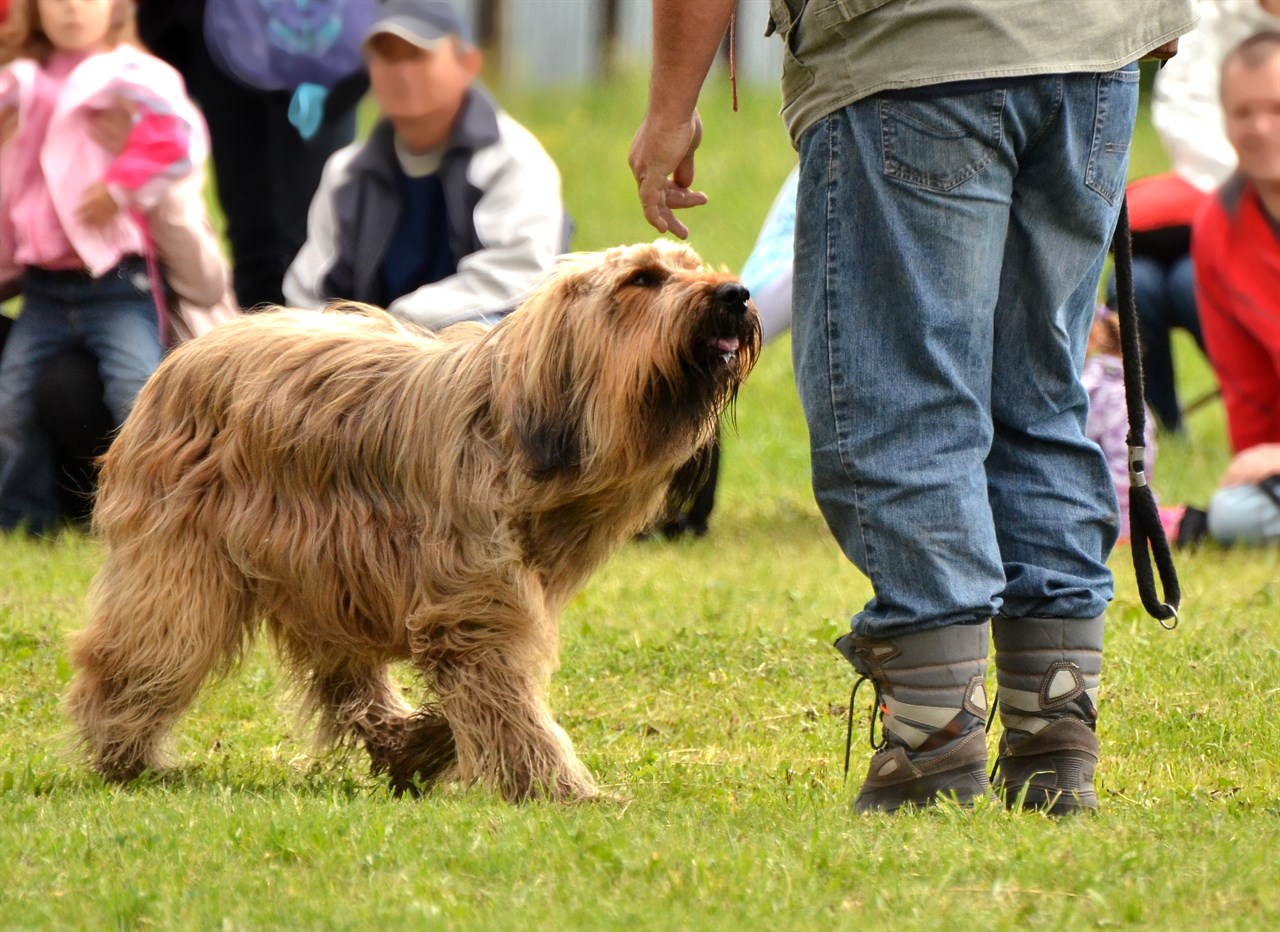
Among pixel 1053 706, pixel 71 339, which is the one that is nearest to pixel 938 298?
pixel 1053 706

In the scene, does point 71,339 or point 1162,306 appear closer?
point 71,339

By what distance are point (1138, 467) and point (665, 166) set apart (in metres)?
1.33

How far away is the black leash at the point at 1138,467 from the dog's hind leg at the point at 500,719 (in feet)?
4.55

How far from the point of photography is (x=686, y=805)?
4246 mm

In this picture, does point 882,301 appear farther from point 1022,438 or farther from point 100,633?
point 100,633

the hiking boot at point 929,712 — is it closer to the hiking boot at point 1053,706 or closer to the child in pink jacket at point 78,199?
the hiking boot at point 1053,706

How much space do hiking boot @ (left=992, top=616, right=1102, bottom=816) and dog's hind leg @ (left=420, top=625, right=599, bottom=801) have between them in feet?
3.28

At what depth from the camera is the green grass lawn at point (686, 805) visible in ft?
10.6

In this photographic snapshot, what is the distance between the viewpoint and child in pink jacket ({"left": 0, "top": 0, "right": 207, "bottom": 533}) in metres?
7.00

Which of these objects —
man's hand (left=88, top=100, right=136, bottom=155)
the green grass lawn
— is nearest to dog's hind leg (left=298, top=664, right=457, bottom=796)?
the green grass lawn

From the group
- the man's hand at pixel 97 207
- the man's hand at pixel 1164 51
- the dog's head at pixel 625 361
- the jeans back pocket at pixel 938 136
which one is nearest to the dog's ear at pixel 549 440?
the dog's head at pixel 625 361

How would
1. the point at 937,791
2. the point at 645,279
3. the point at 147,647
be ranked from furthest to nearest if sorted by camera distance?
the point at 147,647 < the point at 645,279 < the point at 937,791

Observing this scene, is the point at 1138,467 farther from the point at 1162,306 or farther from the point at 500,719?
the point at 1162,306

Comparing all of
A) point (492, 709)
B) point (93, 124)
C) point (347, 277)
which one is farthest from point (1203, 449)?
point (492, 709)
